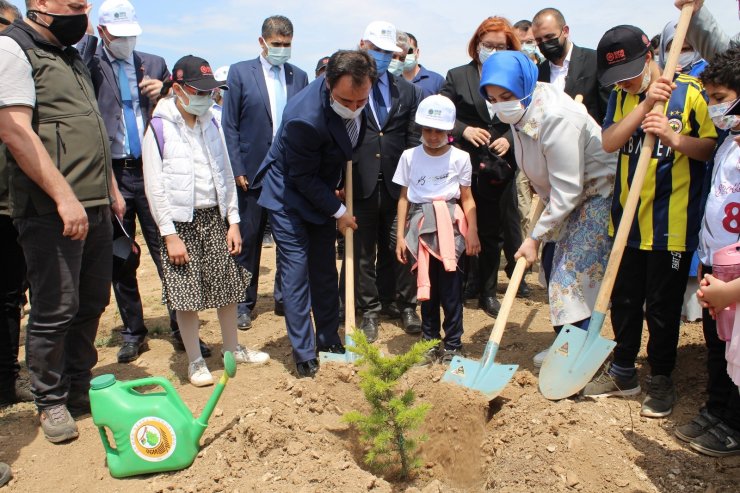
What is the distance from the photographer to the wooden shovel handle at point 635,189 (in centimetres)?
327

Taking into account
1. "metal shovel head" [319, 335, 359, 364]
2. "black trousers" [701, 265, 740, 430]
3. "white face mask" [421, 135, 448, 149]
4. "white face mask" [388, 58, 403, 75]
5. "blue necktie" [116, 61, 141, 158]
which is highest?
"white face mask" [388, 58, 403, 75]

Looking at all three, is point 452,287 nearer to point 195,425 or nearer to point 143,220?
point 195,425

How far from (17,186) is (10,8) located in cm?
244

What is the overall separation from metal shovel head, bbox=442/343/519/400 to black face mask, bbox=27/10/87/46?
2.78 metres

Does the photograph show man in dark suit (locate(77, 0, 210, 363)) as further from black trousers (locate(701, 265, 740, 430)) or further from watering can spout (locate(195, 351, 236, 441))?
black trousers (locate(701, 265, 740, 430))

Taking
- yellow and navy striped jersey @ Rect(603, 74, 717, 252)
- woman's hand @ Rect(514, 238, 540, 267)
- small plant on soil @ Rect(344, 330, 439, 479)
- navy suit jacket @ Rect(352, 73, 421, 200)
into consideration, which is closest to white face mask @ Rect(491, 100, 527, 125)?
yellow and navy striped jersey @ Rect(603, 74, 717, 252)

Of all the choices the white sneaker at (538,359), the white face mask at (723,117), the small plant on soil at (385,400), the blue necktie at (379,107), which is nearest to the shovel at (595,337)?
the white face mask at (723,117)

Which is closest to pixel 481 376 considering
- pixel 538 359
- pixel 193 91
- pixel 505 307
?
pixel 505 307

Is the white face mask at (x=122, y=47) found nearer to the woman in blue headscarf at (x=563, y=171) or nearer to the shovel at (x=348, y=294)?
the shovel at (x=348, y=294)

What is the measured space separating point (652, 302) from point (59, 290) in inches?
125

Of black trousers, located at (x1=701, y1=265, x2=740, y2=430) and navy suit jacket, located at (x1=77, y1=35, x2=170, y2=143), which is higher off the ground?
navy suit jacket, located at (x1=77, y1=35, x2=170, y2=143)

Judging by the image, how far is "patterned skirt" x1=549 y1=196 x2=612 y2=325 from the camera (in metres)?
3.74

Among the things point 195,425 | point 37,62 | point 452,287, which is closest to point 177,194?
point 37,62

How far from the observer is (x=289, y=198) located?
4180mm
